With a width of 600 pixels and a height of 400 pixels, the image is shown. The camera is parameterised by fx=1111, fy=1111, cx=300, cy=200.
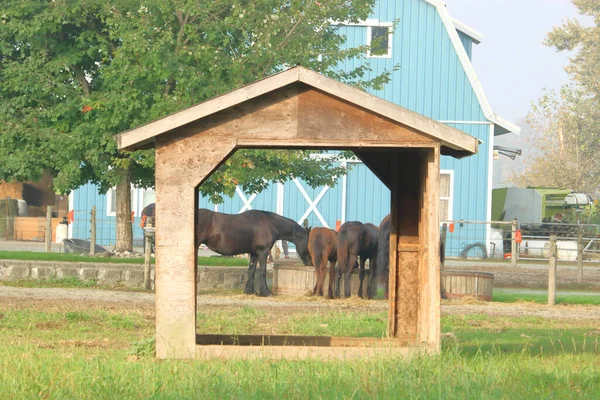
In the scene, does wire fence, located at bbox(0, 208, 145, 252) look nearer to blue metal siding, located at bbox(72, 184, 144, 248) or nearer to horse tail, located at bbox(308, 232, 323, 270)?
blue metal siding, located at bbox(72, 184, 144, 248)

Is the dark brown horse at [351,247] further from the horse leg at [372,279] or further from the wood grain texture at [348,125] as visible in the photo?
the wood grain texture at [348,125]

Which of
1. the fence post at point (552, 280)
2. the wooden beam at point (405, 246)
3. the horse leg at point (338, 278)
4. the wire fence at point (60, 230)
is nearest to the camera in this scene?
the wooden beam at point (405, 246)

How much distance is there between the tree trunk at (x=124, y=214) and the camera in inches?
1029

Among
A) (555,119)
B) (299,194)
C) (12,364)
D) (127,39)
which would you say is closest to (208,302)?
(127,39)

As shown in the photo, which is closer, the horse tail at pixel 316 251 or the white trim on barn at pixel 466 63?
the horse tail at pixel 316 251

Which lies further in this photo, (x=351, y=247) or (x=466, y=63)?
(x=466, y=63)

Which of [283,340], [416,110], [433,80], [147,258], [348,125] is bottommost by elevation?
[283,340]

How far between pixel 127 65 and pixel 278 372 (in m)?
14.3

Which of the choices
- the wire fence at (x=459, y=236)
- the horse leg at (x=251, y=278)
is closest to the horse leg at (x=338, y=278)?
the horse leg at (x=251, y=278)

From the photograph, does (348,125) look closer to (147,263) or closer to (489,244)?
(147,263)

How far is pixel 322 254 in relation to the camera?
21625 millimetres

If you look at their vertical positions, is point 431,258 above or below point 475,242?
above

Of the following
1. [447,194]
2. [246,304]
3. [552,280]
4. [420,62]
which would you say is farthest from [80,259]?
[447,194]

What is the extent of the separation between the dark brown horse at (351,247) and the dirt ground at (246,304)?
76 cm
